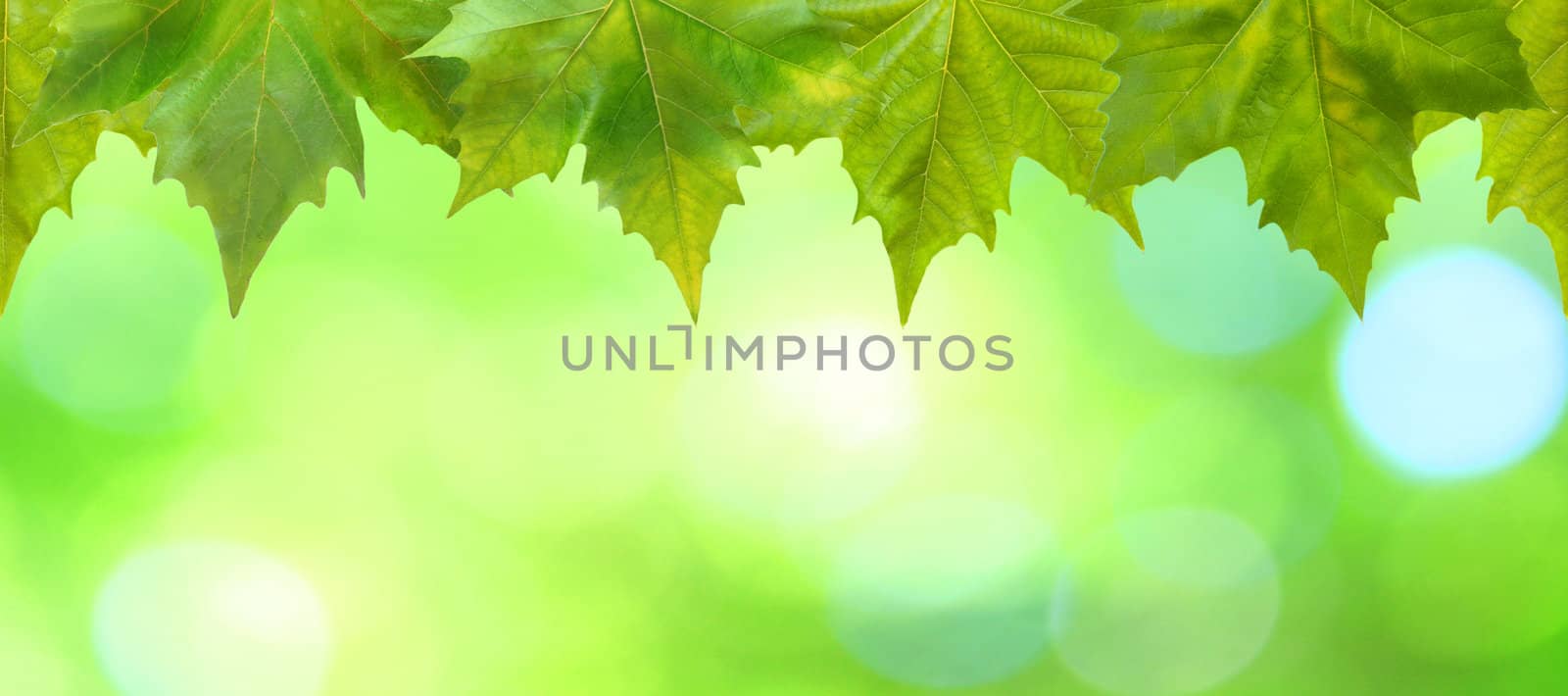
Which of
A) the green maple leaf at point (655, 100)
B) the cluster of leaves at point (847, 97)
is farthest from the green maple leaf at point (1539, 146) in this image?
the green maple leaf at point (655, 100)

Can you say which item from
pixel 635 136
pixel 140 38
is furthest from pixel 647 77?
pixel 140 38

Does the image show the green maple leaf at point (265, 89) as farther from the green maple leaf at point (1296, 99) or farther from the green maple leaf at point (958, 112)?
the green maple leaf at point (1296, 99)

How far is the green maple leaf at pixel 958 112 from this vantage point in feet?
2.15

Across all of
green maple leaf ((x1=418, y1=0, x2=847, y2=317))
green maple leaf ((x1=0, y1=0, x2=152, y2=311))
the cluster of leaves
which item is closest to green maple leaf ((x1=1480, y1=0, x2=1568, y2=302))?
the cluster of leaves

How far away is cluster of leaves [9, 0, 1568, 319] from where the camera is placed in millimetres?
608

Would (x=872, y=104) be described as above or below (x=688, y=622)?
below

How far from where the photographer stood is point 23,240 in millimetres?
763

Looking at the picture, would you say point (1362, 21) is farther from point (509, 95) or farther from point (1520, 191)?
point (509, 95)

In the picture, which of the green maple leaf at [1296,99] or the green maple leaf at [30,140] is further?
the green maple leaf at [30,140]

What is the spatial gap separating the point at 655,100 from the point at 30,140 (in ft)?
1.41

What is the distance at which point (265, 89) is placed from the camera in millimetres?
716

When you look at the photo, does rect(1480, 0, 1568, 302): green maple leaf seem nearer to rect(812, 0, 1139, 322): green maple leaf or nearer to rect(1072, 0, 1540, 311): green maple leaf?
rect(1072, 0, 1540, 311): green maple leaf

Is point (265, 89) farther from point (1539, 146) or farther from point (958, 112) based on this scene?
point (1539, 146)

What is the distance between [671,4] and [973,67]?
179mm
